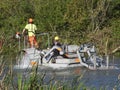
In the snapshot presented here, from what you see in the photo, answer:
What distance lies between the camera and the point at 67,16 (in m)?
32.0

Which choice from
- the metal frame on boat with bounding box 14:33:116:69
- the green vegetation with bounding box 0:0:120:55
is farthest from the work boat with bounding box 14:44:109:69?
the green vegetation with bounding box 0:0:120:55

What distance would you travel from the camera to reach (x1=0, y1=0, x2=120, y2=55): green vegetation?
31.6 m

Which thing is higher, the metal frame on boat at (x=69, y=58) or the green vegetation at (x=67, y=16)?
the green vegetation at (x=67, y=16)

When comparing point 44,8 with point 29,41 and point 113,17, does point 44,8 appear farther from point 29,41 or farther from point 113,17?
point 29,41

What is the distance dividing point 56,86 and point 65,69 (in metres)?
15.8

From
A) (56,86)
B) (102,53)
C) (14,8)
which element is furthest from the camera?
(14,8)

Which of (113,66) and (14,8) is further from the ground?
(14,8)

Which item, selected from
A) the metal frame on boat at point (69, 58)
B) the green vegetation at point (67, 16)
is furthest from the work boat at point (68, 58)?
the green vegetation at point (67, 16)

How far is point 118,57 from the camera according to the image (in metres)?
28.4

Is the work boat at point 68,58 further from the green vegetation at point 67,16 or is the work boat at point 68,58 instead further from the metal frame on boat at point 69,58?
the green vegetation at point 67,16

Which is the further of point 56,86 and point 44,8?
point 44,8

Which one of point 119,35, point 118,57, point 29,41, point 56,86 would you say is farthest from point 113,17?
point 56,86

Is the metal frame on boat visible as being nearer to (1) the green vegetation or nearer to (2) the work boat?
(2) the work boat

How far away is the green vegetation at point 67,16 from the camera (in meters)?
31.6
